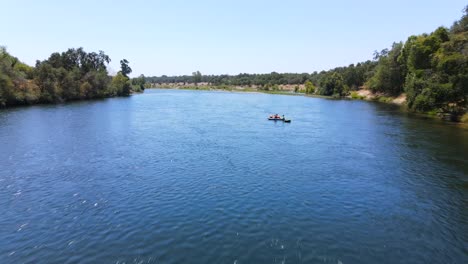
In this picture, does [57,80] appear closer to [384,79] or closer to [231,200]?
[231,200]

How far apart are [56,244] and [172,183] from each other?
432 inches

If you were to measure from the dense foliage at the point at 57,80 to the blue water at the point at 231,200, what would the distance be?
51.3 meters

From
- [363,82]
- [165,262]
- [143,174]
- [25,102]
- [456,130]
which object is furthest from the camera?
[363,82]

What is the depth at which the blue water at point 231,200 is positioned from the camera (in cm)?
1692

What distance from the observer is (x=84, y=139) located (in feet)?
148

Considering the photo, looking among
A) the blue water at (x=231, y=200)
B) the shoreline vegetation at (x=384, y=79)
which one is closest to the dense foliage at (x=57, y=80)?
the shoreline vegetation at (x=384, y=79)

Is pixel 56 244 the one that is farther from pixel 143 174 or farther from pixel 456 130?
pixel 456 130

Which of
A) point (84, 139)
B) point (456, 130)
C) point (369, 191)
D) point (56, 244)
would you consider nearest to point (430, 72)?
point (456, 130)

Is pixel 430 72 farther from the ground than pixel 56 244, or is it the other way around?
pixel 430 72

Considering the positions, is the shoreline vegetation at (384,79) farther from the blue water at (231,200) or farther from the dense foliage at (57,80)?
the blue water at (231,200)

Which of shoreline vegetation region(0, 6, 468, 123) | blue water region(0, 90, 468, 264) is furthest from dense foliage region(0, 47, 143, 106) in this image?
blue water region(0, 90, 468, 264)

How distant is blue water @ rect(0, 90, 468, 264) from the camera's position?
16.9m

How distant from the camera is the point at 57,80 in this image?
4370 inches

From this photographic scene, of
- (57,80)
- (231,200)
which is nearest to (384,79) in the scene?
(231,200)
